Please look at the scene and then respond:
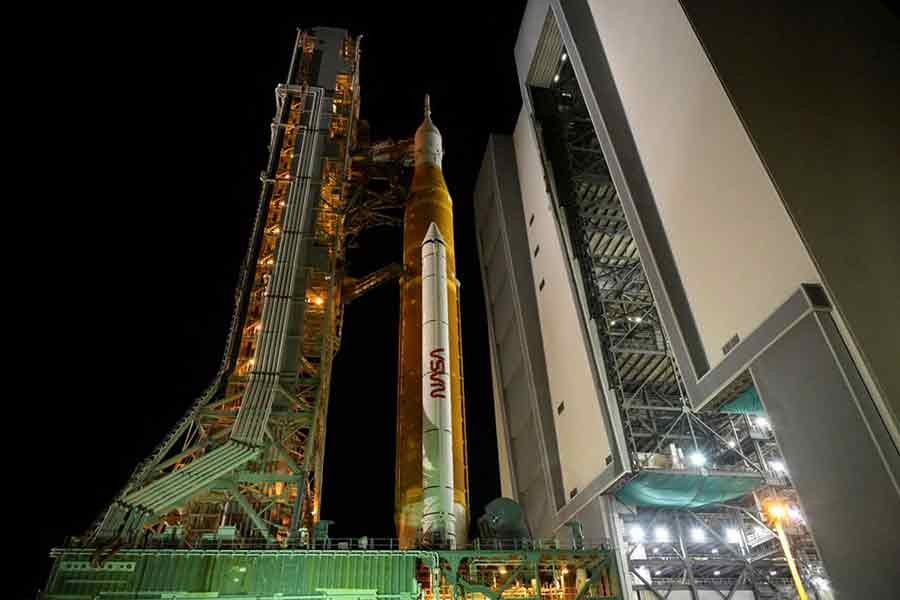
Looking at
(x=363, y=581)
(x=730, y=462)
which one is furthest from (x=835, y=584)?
(x=730, y=462)

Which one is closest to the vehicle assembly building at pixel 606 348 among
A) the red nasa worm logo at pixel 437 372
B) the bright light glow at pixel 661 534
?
the red nasa worm logo at pixel 437 372

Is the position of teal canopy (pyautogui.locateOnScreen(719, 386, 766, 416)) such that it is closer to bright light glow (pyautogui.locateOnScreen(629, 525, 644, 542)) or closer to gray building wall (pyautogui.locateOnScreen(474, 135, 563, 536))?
bright light glow (pyautogui.locateOnScreen(629, 525, 644, 542))

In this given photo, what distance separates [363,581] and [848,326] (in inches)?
542

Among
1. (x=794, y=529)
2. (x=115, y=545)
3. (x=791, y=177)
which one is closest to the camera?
(x=791, y=177)

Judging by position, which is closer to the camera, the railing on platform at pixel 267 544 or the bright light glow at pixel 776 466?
the railing on platform at pixel 267 544

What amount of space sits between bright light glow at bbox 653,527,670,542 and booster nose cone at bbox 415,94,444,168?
60.0ft

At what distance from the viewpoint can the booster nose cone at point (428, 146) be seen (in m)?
30.5

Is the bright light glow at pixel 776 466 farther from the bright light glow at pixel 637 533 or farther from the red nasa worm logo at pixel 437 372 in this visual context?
the red nasa worm logo at pixel 437 372

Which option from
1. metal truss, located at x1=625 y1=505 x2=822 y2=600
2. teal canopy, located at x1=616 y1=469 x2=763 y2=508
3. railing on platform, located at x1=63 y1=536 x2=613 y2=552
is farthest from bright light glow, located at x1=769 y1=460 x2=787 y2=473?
railing on platform, located at x1=63 y1=536 x2=613 y2=552

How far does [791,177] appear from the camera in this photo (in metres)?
16.2

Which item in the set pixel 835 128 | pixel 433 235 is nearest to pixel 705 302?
pixel 835 128

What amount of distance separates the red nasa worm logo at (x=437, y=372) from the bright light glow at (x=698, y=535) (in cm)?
1186

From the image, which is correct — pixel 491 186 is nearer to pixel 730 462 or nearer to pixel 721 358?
pixel 730 462

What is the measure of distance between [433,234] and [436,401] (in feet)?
25.3
